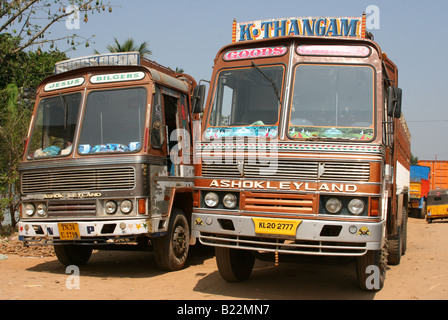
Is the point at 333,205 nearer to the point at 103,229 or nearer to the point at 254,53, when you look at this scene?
the point at 254,53

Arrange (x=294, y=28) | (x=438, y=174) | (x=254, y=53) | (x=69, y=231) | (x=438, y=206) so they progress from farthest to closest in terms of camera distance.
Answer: (x=438, y=174)
(x=438, y=206)
(x=69, y=231)
(x=294, y=28)
(x=254, y=53)

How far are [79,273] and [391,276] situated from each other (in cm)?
507

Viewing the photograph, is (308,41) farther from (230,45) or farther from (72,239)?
(72,239)

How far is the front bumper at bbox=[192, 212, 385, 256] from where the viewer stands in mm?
5383

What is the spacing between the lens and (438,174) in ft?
108

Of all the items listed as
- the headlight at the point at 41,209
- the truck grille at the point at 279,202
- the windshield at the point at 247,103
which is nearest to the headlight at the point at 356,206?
the truck grille at the point at 279,202

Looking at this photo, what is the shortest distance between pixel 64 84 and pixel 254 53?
343cm

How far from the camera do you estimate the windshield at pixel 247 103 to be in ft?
20.2

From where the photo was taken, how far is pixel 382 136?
5746 mm

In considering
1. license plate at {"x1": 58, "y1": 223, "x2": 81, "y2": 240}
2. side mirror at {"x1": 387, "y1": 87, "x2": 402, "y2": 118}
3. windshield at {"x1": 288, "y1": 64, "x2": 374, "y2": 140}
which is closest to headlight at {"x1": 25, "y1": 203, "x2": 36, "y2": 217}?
license plate at {"x1": 58, "y1": 223, "x2": 81, "y2": 240}

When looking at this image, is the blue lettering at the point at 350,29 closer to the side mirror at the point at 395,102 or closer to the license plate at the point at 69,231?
the side mirror at the point at 395,102

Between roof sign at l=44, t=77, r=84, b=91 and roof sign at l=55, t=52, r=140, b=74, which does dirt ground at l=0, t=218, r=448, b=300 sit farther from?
roof sign at l=55, t=52, r=140, b=74

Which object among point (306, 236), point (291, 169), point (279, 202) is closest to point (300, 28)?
point (291, 169)
